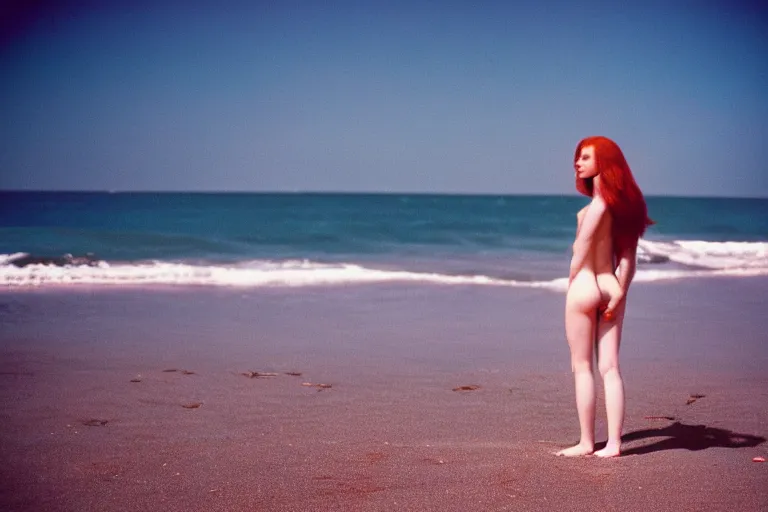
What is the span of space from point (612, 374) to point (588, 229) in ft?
2.71

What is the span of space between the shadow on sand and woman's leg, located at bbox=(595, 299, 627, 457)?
0.20 m

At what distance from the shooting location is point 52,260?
16.1 meters

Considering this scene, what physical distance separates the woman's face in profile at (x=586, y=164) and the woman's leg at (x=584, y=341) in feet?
1.83

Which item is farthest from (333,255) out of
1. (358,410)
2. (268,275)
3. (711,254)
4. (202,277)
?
(358,410)

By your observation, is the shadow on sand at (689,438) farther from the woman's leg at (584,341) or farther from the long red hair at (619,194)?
the long red hair at (619,194)

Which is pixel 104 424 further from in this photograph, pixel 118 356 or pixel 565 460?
pixel 565 460

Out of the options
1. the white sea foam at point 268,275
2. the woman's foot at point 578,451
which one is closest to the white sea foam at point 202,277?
the white sea foam at point 268,275

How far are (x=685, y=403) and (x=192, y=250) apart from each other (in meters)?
18.1

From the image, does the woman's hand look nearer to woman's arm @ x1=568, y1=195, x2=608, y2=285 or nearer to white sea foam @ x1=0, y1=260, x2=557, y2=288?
woman's arm @ x1=568, y1=195, x2=608, y2=285

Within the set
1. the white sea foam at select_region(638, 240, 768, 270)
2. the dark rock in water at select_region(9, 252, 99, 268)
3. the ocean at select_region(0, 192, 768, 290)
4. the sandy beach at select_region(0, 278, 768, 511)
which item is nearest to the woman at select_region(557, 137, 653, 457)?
the sandy beach at select_region(0, 278, 768, 511)

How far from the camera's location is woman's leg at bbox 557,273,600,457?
3.82 meters

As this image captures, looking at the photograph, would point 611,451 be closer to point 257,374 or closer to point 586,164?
point 586,164

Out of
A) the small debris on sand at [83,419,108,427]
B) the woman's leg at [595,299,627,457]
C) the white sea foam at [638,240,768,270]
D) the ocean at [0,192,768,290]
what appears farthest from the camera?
the white sea foam at [638,240,768,270]

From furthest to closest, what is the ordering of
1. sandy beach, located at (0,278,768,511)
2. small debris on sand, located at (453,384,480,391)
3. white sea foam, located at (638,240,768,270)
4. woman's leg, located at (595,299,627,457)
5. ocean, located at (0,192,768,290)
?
white sea foam, located at (638,240,768,270), ocean, located at (0,192,768,290), small debris on sand, located at (453,384,480,391), woman's leg, located at (595,299,627,457), sandy beach, located at (0,278,768,511)
